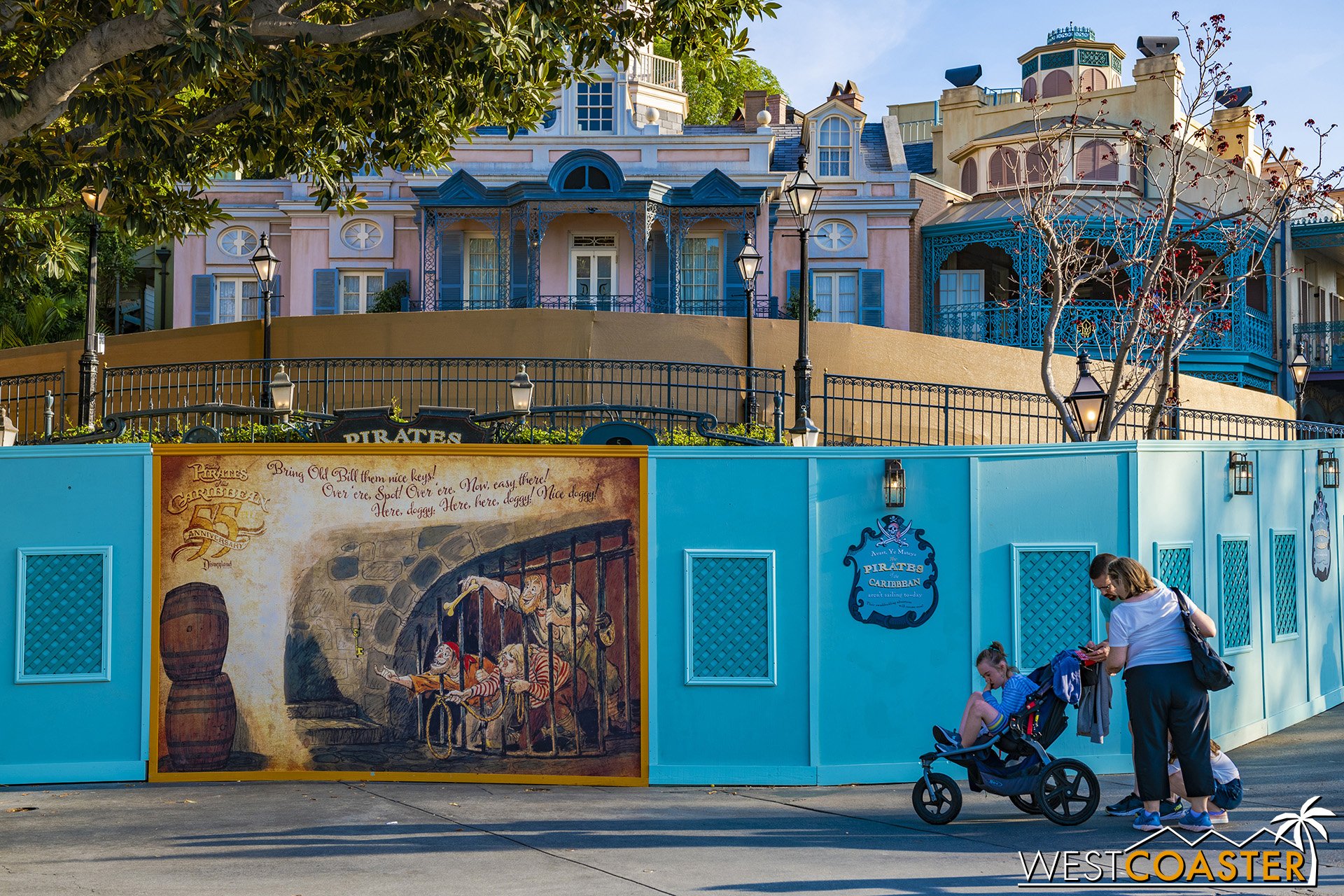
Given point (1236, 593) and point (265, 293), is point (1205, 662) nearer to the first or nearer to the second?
point (1236, 593)

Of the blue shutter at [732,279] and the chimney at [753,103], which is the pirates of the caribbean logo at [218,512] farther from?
the chimney at [753,103]

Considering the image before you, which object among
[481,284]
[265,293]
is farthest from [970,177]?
[265,293]

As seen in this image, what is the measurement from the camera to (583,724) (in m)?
8.90

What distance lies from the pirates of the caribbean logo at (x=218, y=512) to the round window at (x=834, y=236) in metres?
20.6

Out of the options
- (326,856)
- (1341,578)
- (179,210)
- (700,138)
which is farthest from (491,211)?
(326,856)

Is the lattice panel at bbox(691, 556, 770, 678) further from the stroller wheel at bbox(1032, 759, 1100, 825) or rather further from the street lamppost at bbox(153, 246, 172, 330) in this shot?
the street lamppost at bbox(153, 246, 172, 330)

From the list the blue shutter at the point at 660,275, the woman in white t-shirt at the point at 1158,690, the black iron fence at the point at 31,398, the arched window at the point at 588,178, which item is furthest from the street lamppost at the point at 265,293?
the woman in white t-shirt at the point at 1158,690

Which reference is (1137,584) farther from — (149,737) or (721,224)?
(721,224)

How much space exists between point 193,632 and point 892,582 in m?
4.99

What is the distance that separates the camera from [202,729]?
352 inches

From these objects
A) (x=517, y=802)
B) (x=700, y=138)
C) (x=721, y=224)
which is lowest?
(x=517, y=802)

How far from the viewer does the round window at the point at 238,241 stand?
28.2 meters

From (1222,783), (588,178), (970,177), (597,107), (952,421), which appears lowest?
(1222,783)

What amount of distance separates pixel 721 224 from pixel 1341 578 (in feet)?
55.7
